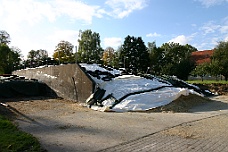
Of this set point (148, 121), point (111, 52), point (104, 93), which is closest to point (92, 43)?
point (111, 52)

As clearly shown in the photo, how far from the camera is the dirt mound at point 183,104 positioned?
11068 millimetres

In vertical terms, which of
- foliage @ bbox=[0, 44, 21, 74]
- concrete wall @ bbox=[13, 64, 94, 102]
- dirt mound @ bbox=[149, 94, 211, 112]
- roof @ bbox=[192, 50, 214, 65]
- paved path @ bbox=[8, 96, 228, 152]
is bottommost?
paved path @ bbox=[8, 96, 228, 152]

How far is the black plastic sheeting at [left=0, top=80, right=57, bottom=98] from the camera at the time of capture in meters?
17.5

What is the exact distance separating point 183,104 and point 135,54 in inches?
2012

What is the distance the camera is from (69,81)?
1616 centimetres

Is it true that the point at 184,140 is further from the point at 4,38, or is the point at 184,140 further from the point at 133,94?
the point at 4,38

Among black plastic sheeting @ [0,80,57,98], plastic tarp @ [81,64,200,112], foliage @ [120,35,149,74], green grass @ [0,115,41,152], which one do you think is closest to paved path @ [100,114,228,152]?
green grass @ [0,115,41,152]

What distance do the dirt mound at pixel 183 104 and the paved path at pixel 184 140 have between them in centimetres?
324

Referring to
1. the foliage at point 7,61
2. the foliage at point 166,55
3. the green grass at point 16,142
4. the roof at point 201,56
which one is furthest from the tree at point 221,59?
the green grass at point 16,142

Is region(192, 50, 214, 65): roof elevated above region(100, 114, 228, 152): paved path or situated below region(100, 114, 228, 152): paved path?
above

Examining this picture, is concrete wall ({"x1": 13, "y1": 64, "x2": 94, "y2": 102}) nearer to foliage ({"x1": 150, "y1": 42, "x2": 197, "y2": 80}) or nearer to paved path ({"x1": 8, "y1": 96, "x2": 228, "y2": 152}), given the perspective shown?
paved path ({"x1": 8, "y1": 96, "x2": 228, "y2": 152})

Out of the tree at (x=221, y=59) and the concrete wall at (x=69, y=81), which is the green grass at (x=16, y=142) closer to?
the concrete wall at (x=69, y=81)

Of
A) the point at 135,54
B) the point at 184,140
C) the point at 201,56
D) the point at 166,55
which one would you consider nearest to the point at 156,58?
the point at 166,55

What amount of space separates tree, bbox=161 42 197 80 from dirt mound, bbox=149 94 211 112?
39.8 metres
